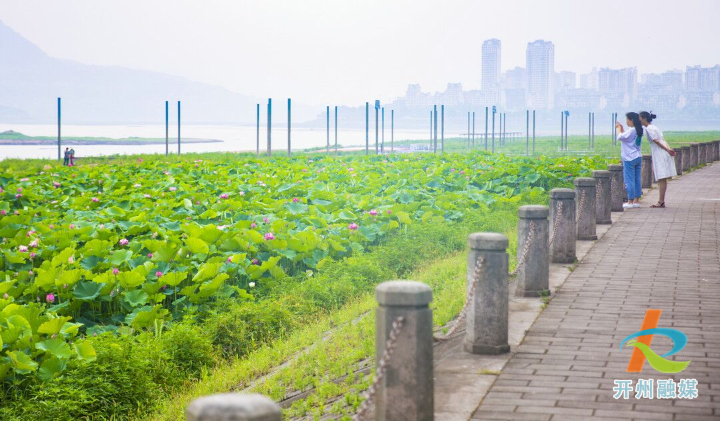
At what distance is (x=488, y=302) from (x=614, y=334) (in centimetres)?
123

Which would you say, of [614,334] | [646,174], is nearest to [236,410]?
[614,334]

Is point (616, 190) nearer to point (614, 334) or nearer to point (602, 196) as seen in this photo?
point (602, 196)

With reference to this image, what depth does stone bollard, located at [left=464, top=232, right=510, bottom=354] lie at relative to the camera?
600cm

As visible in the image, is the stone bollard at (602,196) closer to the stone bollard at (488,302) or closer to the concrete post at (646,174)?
the stone bollard at (488,302)

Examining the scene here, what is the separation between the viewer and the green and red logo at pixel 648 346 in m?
5.70

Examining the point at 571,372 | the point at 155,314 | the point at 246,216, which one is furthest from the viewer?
the point at 246,216

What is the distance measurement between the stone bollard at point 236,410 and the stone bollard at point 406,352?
1564 millimetres

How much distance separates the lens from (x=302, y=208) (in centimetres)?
1344

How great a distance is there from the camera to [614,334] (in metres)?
6.59

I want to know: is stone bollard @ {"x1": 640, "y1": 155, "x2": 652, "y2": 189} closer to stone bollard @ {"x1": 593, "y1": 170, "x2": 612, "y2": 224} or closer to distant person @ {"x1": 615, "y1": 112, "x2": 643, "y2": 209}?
distant person @ {"x1": 615, "y1": 112, "x2": 643, "y2": 209}

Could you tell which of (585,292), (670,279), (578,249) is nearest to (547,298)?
(585,292)

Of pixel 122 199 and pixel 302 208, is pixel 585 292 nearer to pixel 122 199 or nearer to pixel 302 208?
pixel 302 208

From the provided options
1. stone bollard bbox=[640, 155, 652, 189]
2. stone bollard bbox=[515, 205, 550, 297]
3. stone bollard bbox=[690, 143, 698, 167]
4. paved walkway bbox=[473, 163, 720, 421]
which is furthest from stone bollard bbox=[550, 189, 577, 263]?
stone bollard bbox=[690, 143, 698, 167]

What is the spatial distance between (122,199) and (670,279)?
9326 mm
